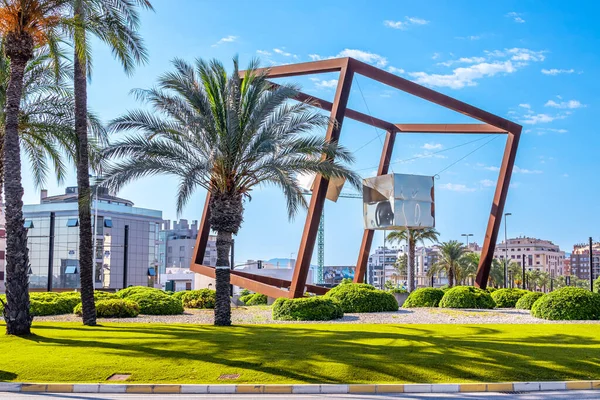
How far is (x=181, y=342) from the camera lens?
16.0 m

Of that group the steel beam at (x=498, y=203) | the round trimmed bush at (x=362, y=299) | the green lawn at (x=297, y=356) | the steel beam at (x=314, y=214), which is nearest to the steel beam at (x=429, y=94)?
the steel beam at (x=498, y=203)

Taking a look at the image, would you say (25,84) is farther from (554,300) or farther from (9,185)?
(554,300)

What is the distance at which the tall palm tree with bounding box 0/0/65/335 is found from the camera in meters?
17.7

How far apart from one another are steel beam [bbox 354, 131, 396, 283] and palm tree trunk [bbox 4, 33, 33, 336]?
2259cm

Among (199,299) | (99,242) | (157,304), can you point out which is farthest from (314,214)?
(99,242)

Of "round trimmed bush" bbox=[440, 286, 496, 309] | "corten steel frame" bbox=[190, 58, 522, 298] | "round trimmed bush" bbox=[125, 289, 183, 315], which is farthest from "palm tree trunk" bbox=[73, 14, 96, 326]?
"round trimmed bush" bbox=[440, 286, 496, 309]

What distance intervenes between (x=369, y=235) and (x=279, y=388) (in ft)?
86.9

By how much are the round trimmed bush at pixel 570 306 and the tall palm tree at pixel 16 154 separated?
61.8ft

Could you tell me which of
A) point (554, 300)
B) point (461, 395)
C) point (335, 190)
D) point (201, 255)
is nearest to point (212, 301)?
point (201, 255)

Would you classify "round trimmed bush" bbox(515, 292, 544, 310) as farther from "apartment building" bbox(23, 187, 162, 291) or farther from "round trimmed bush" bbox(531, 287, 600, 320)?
"apartment building" bbox(23, 187, 162, 291)

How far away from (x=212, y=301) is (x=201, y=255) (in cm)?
627

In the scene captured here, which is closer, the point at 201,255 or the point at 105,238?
the point at 201,255

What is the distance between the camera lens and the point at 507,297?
31.8 metres

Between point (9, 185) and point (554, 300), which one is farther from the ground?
point (9, 185)
